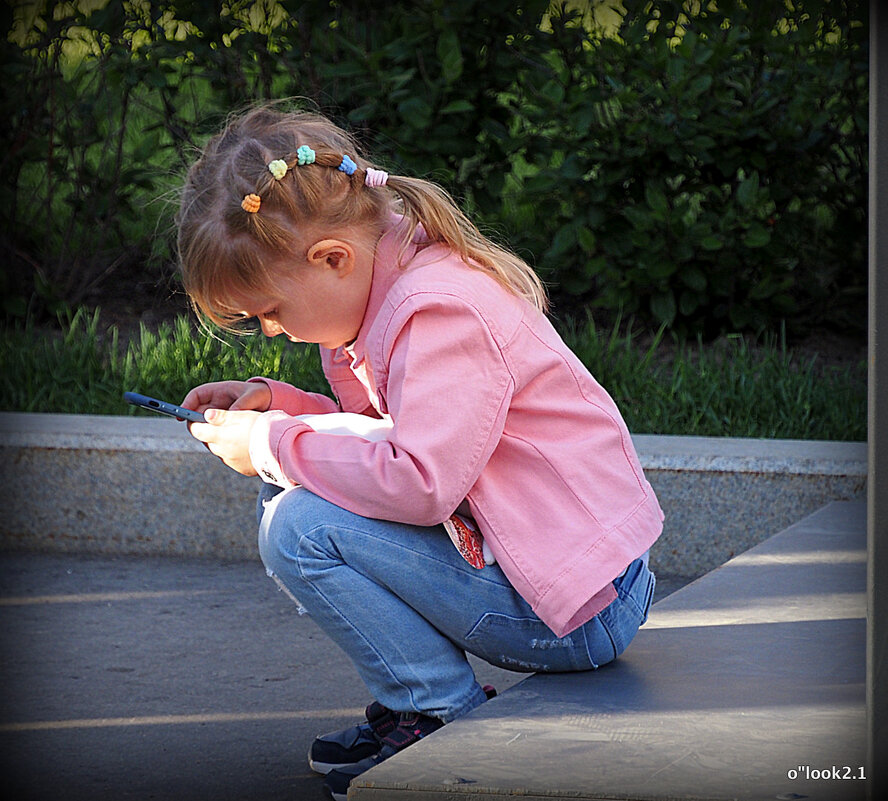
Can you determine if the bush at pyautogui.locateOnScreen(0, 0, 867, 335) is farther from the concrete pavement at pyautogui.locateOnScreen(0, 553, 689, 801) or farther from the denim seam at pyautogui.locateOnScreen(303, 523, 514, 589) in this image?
the denim seam at pyautogui.locateOnScreen(303, 523, 514, 589)

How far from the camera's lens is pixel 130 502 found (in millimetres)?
3314

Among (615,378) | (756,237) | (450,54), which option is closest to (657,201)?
(756,237)

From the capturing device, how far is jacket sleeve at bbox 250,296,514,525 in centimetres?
166

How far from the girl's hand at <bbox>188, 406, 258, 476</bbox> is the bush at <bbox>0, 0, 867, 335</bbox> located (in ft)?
6.78

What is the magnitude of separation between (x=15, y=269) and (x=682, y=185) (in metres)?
2.37

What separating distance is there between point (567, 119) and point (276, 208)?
95.0 inches

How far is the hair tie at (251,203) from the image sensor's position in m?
1.78

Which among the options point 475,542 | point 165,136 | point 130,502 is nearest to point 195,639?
point 130,502

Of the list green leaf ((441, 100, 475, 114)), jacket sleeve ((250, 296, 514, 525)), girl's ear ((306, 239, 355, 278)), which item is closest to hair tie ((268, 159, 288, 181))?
girl's ear ((306, 239, 355, 278))

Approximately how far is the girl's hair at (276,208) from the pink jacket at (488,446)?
0.19ft

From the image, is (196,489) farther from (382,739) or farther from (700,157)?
(700,157)

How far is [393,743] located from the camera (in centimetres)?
183

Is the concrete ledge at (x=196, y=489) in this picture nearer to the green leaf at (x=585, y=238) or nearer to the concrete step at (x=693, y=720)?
the concrete step at (x=693, y=720)

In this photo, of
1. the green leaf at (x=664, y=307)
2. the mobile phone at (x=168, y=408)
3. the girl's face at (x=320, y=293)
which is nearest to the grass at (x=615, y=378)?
the green leaf at (x=664, y=307)
